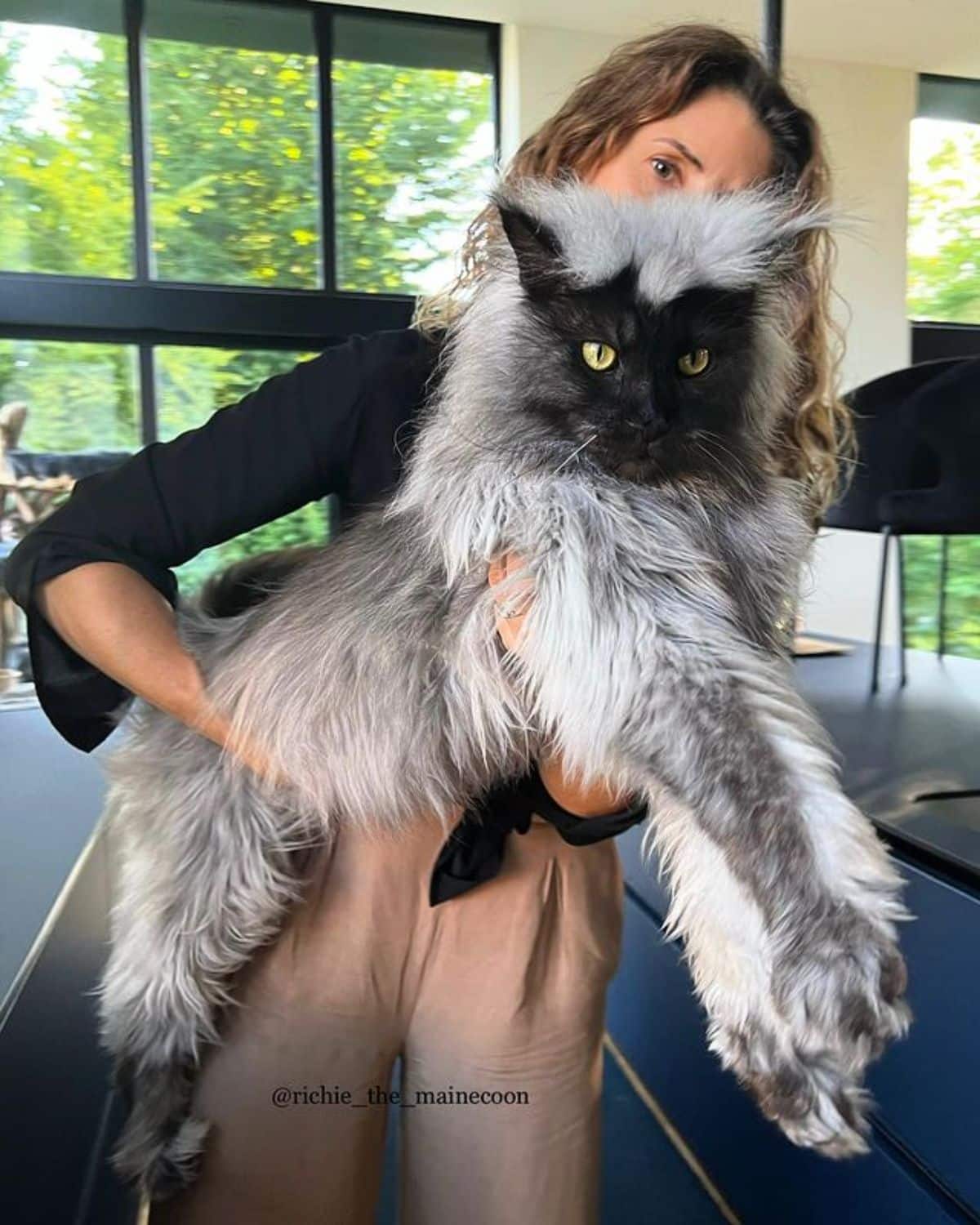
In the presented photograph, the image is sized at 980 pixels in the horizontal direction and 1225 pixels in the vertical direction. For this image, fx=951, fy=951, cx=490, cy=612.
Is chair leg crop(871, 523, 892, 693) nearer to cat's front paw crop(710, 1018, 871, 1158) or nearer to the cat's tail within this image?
the cat's tail

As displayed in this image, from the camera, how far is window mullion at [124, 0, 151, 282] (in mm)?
4070

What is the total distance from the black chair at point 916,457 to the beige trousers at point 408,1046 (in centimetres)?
141

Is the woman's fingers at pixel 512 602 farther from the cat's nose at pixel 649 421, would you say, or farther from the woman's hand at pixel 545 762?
the cat's nose at pixel 649 421

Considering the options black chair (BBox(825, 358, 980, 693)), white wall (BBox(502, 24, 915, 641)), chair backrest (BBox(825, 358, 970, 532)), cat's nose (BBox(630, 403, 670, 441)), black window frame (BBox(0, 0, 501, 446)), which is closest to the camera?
cat's nose (BBox(630, 403, 670, 441))

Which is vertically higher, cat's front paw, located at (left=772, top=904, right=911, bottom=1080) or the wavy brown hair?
the wavy brown hair

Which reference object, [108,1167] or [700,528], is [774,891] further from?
[108,1167]

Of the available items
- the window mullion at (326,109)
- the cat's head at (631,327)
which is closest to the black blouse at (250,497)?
the cat's head at (631,327)

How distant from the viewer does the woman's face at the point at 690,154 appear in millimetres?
1034

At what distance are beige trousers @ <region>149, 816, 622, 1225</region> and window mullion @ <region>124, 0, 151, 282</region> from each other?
3.80 m

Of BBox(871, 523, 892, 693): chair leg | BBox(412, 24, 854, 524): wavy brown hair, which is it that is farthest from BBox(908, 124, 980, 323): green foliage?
BBox(412, 24, 854, 524): wavy brown hair

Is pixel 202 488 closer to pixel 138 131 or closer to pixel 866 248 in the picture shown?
pixel 138 131

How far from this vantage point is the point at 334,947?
3.32 feet

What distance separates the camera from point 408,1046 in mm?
1054

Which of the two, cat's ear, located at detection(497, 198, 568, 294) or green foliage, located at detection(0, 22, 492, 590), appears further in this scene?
green foliage, located at detection(0, 22, 492, 590)
